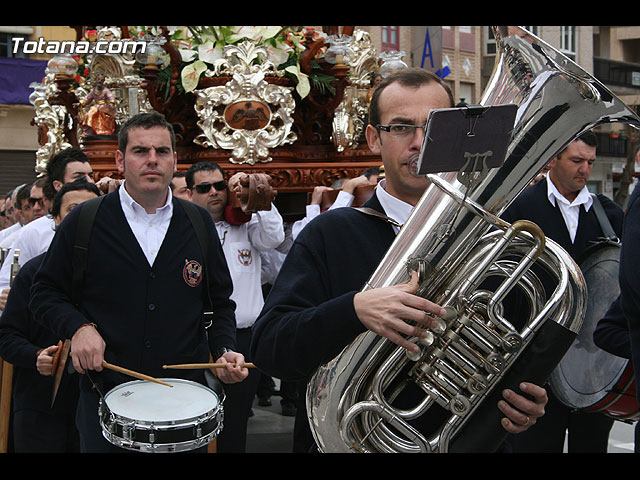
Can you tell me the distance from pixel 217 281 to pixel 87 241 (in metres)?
0.60

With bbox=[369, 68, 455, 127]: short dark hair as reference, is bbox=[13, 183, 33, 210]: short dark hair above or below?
below

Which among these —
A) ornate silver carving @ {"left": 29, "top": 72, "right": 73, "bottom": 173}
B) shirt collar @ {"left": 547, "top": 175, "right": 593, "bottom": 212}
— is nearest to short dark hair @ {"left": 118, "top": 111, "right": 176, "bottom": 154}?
shirt collar @ {"left": 547, "top": 175, "right": 593, "bottom": 212}

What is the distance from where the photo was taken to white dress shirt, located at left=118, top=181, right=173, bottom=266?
3387 millimetres

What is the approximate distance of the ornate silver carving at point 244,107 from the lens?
216 inches

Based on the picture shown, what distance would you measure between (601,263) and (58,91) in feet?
14.2

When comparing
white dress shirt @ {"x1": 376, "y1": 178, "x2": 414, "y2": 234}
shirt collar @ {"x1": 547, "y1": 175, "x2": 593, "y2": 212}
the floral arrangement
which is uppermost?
the floral arrangement

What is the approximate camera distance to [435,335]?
1.97 m

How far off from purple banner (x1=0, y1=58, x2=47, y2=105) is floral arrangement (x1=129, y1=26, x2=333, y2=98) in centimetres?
1552

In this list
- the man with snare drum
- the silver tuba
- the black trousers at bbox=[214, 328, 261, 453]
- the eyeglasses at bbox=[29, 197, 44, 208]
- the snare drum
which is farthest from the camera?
the eyeglasses at bbox=[29, 197, 44, 208]

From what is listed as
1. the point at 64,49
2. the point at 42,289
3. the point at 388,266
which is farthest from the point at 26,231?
the point at 388,266

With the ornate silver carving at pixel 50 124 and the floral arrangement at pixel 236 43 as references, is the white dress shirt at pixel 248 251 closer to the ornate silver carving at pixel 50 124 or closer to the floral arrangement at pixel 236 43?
the floral arrangement at pixel 236 43

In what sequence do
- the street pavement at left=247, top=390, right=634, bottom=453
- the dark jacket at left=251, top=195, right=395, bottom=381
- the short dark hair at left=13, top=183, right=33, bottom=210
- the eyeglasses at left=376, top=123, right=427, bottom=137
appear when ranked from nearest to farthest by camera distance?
the dark jacket at left=251, top=195, right=395, bottom=381 → the eyeglasses at left=376, top=123, right=427, bottom=137 → the street pavement at left=247, top=390, right=634, bottom=453 → the short dark hair at left=13, top=183, right=33, bottom=210

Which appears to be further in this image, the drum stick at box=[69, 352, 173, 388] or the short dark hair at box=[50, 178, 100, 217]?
the short dark hair at box=[50, 178, 100, 217]

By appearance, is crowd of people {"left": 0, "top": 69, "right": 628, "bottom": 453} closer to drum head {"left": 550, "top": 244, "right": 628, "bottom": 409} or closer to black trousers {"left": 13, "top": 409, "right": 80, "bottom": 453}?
black trousers {"left": 13, "top": 409, "right": 80, "bottom": 453}
